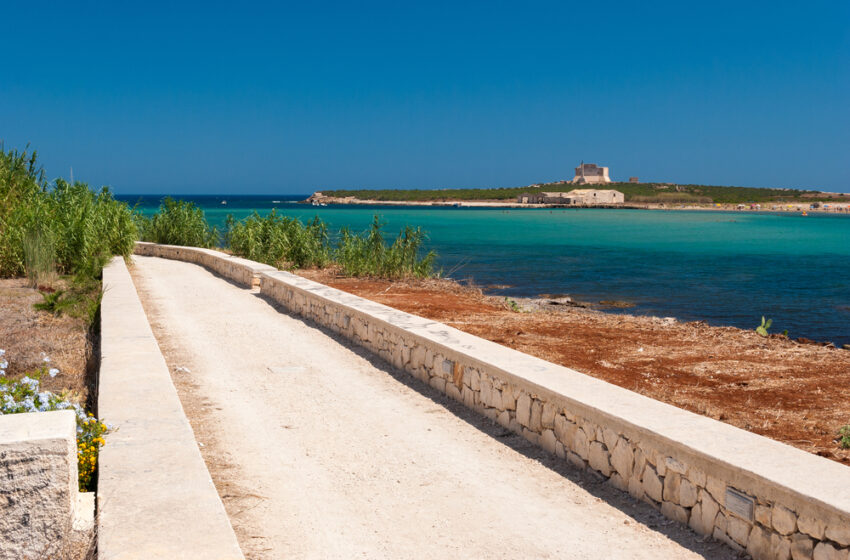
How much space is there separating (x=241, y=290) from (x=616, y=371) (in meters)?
8.43

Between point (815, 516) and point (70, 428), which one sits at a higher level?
point (70, 428)

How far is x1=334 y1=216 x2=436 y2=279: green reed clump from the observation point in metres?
15.2

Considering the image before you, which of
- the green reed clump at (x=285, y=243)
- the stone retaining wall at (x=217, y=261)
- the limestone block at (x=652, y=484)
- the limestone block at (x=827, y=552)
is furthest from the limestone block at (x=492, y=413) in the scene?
the green reed clump at (x=285, y=243)

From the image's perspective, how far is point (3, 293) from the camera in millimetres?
10891

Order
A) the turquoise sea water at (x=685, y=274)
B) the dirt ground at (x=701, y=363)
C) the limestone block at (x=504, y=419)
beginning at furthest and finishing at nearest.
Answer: the turquoise sea water at (x=685, y=274)
the limestone block at (x=504, y=419)
the dirt ground at (x=701, y=363)

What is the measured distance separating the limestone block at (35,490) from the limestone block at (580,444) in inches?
120

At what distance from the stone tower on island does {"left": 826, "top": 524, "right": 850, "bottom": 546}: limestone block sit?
166m

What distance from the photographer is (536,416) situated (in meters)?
5.30

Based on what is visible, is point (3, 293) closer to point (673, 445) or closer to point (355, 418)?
point (355, 418)

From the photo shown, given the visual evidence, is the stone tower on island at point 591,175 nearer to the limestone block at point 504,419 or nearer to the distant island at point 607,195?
the distant island at point 607,195

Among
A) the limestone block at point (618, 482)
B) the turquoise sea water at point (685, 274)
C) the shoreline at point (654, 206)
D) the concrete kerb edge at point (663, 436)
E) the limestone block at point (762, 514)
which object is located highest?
the shoreline at point (654, 206)

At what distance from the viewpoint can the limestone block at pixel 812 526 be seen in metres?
3.21

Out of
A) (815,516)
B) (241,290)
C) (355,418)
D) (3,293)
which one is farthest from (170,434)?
(241,290)

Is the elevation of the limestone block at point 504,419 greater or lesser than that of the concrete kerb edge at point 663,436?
lesser
